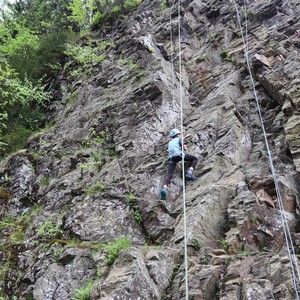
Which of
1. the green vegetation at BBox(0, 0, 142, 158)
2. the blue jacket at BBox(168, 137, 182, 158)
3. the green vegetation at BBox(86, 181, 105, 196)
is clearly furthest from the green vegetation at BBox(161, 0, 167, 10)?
the green vegetation at BBox(86, 181, 105, 196)

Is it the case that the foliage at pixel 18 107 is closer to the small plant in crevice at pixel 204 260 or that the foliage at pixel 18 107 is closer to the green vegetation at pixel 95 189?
the green vegetation at pixel 95 189

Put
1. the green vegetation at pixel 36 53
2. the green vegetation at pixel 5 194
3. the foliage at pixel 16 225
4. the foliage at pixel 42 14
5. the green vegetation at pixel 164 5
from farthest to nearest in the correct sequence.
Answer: the foliage at pixel 42 14 < the green vegetation at pixel 164 5 < the green vegetation at pixel 36 53 < the green vegetation at pixel 5 194 < the foliage at pixel 16 225

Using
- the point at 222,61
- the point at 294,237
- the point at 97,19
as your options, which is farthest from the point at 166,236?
the point at 97,19

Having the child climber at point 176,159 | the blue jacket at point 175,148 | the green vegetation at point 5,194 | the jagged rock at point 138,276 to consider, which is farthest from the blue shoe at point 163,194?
the green vegetation at point 5,194

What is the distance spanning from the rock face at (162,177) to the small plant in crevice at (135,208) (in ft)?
0.11

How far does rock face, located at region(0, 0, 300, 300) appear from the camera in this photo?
675 centimetres

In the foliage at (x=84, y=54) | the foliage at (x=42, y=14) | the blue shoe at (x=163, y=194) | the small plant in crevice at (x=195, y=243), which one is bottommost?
the small plant in crevice at (x=195, y=243)

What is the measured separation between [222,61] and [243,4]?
4570mm

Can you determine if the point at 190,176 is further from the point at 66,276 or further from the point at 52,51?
the point at 52,51

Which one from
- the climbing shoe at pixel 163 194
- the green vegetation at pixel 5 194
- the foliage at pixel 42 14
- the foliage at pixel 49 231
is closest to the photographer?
the climbing shoe at pixel 163 194

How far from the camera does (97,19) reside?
22.3 m

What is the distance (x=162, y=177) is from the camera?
31.6ft

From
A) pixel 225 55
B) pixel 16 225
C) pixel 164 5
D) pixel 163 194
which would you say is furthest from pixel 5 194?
pixel 164 5

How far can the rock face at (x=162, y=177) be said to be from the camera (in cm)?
675
